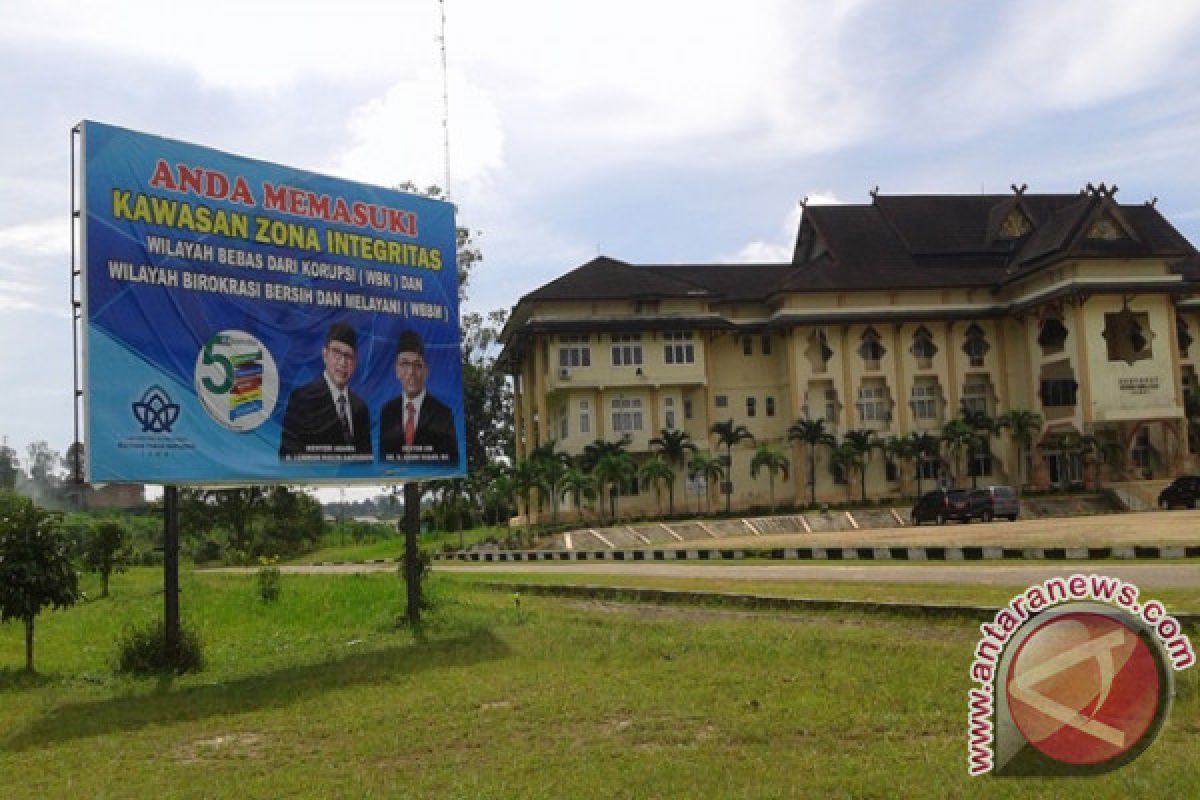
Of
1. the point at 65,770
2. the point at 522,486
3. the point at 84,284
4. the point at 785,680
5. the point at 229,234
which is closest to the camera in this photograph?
the point at 65,770

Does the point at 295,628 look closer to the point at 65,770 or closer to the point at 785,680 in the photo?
the point at 65,770

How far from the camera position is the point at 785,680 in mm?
9102

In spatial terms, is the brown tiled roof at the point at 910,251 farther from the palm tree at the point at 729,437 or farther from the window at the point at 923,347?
the palm tree at the point at 729,437

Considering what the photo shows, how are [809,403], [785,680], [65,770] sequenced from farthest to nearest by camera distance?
[809,403] < [785,680] < [65,770]

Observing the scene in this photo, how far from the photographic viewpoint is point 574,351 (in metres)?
52.7

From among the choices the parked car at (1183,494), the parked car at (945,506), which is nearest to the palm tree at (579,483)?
the parked car at (945,506)

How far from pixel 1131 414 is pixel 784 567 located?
1462 inches

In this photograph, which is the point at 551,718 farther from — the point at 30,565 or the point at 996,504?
the point at 996,504

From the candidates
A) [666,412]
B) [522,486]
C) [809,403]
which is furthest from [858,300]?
[522,486]

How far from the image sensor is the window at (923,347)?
56688mm

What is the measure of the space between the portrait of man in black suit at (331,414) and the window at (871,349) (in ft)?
149

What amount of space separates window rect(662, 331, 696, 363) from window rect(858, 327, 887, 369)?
30.8ft

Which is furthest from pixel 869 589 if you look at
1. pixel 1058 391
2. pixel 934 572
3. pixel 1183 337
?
pixel 1183 337

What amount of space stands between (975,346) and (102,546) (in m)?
45.2
